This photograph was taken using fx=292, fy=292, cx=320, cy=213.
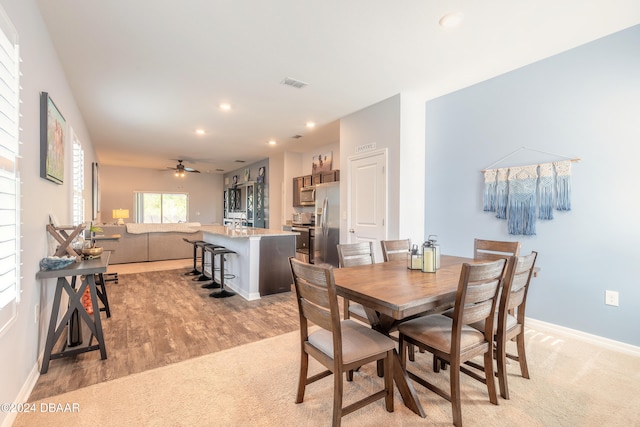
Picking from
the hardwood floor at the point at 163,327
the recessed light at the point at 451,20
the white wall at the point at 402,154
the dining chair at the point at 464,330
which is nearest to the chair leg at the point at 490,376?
the dining chair at the point at 464,330

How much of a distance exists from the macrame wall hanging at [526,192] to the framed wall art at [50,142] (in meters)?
4.23

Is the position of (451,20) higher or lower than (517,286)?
higher

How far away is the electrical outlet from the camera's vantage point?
2586 mm

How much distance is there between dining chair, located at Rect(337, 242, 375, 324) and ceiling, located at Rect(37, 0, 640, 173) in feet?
6.10

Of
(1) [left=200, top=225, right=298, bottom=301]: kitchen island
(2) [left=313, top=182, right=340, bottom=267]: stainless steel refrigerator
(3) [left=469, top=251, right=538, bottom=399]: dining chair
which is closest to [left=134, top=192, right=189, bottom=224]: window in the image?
(2) [left=313, top=182, right=340, bottom=267]: stainless steel refrigerator

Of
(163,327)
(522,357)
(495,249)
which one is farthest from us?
(163,327)

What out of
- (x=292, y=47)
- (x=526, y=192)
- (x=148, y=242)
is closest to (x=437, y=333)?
(x=526, y=192)

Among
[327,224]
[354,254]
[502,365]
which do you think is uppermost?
[327,224]

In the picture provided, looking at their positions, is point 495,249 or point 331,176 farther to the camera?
point 331,176

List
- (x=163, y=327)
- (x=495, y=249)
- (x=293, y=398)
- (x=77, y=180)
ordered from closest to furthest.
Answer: (x=293, y=398)
(x=495, y=249)
(x=163, y=327)
(x=77, y=180)

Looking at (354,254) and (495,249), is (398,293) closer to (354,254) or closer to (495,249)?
(354,254)

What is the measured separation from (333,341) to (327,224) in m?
3.95

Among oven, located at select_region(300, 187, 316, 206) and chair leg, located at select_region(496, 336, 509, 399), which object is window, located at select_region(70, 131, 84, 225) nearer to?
oven, located at select_region(300, 187, 316, 206)

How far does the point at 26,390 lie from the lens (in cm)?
188
